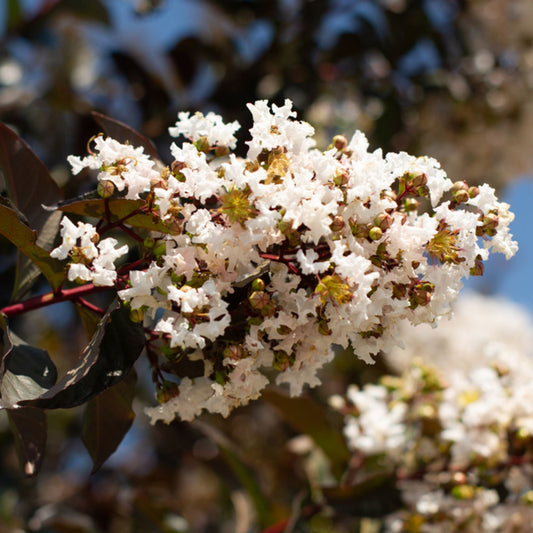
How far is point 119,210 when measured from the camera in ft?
2.65

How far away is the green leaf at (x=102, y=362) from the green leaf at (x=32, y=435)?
103 mm

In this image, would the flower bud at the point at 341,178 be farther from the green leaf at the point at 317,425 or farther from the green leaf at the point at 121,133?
the green leaf at the point at 317,425

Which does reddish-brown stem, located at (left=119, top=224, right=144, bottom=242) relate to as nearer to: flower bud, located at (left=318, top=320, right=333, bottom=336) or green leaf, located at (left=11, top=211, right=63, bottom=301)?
green leaf, located at (left=11, top=211, right=63, bottom=301)

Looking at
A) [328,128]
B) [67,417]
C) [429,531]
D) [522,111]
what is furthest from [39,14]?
[429,531]

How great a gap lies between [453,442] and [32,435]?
896 mm

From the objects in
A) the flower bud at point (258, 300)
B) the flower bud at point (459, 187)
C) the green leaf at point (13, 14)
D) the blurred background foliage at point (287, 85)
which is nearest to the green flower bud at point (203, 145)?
the flower bud at point (258, 300)

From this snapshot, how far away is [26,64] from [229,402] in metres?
2.31

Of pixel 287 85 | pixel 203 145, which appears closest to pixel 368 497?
pixel 203 145

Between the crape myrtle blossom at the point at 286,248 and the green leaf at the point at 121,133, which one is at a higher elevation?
the green leaf at the point at 121,133

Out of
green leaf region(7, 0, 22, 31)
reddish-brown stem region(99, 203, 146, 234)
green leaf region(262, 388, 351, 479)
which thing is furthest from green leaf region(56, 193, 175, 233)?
green leaf region(7, 0, 22, 31)

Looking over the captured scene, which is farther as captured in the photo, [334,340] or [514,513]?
[514,513]

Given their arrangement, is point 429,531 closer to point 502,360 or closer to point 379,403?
point 379,403

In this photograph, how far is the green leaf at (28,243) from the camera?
31.7 inches

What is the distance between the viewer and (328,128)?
2535 mm
